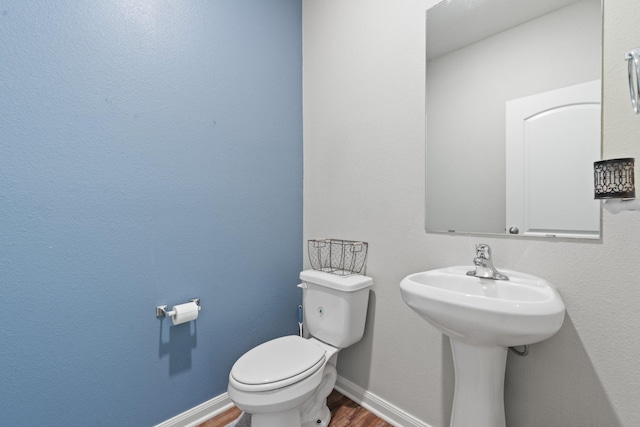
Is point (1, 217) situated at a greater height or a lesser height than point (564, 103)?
lesser

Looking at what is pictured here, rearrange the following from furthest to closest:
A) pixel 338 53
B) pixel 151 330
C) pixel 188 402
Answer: pixel 338 53
pixel 188 402
pixel 151 330

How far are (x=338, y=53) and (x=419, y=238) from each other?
3.84 feet

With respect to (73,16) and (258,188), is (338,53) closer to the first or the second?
(258,188)

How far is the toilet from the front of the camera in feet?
3.61

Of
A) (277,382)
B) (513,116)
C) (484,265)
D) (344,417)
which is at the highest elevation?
(513,116)

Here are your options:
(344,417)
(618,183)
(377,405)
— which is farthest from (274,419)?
(618,183)

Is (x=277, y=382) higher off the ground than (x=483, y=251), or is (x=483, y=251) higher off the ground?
(x=483, y=251)

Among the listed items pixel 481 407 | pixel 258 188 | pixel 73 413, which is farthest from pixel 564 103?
pixel 73 413

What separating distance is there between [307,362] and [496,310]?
0.79 m

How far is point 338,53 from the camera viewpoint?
170cm

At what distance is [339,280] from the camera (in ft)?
4.82

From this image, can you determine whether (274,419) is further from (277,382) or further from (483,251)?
(483,251)

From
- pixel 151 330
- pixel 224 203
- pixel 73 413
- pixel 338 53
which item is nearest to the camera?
pixel 73 413

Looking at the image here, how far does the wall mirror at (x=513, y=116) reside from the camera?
96 centimetres
